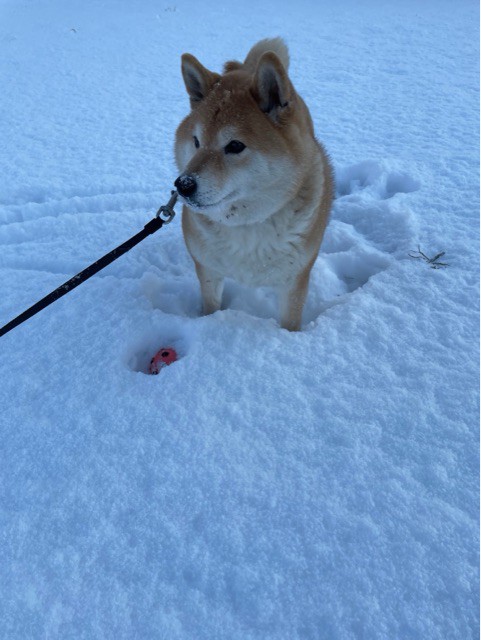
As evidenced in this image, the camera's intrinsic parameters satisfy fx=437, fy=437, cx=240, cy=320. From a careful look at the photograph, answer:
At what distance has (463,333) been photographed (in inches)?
69.1

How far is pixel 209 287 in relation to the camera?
1893mm

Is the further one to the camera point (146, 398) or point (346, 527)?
point (146, 398)

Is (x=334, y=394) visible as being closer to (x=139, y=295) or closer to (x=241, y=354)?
(x=241, y=354)

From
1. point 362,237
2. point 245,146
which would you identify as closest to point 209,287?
point 245,146

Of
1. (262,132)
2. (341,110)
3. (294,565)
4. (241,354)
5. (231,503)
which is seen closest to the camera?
(294,565)

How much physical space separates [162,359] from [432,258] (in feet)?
4.66

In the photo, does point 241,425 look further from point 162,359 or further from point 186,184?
point 186,184

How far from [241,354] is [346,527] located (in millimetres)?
712

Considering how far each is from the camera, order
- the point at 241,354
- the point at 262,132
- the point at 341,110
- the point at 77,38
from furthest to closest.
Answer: the point at 77,38, the point at 341,110, the point at 241,354, the point at 262,132

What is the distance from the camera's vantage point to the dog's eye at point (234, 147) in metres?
1.44

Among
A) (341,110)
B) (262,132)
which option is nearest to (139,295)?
(262,132)

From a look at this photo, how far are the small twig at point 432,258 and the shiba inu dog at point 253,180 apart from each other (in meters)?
0.63

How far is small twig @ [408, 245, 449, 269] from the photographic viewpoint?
6.91ft

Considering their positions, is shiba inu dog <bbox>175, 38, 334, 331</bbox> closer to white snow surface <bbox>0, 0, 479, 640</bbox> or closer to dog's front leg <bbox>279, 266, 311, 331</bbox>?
dog's front leg <bbox>279, 266, 311, 331</bbox>
